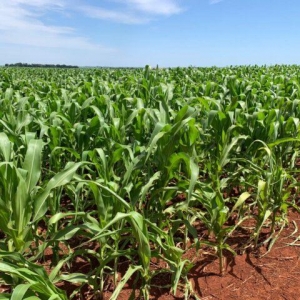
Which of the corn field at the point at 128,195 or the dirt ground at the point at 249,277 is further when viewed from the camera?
the dirt ground at the point at 249,277

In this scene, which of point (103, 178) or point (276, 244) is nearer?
point (103, 178)

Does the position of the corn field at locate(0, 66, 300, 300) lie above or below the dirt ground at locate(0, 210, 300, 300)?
above

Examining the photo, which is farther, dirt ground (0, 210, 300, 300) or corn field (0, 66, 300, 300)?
dirt ground (0, 210, 300, 300)

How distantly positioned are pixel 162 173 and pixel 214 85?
3046 millimetres

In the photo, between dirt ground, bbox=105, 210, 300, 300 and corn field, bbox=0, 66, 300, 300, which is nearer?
corn field, bbox=0, 66, 300, 300

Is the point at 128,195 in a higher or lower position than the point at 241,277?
higher

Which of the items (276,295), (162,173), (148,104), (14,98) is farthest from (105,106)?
(276,295)

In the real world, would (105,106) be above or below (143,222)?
above

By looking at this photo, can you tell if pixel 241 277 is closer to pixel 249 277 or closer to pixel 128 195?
pixel 249 277

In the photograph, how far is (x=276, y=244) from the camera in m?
2.53

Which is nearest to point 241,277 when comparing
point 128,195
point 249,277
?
point 249,277

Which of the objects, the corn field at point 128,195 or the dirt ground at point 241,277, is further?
the dirt ground at point 241,277

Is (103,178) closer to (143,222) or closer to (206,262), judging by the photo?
(143,222)

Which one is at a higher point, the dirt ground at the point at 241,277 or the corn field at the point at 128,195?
the corn field at the point at 128,195
